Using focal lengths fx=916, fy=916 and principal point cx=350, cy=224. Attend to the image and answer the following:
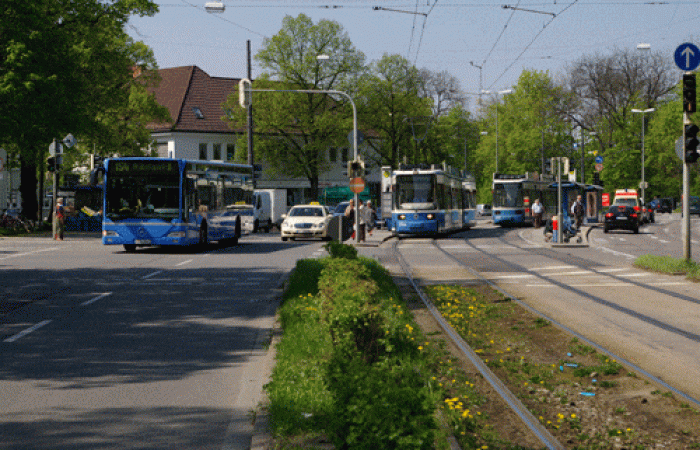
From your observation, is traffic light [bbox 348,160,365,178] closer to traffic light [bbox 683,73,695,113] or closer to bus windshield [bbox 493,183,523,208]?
traffic light [bbox 683,73,695,113]

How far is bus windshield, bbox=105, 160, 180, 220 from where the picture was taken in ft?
89.5

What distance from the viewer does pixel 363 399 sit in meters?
4.68

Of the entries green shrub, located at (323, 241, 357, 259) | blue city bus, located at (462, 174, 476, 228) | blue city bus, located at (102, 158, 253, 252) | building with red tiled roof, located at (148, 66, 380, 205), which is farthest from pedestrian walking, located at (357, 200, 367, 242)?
building with red tiled roof, located at (148, 66, 380, 205)

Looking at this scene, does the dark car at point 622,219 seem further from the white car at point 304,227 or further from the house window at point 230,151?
the house window at point 230,151

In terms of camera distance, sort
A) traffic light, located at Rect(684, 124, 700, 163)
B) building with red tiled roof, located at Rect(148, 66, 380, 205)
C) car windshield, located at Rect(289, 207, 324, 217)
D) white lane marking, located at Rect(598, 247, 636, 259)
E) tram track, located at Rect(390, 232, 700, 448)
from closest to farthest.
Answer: tram track, located at Rect(390, 232, 700, 448) < traffic light, located at Rect(684, 124, 700, 163) < white lane marking, located at Rect(598, 247, 636, 259) < car windshield, located at Rect(289, 207, 324, 217) < building with red tiled roof, located at Rect(148, 66, 380, 205)

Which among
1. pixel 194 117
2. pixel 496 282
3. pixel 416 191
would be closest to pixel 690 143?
pixel 496 282

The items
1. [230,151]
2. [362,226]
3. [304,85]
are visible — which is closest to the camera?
[362,226]

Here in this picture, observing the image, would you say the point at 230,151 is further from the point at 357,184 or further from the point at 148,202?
the point at 148,202

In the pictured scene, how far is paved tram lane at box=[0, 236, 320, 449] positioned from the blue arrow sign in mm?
9396

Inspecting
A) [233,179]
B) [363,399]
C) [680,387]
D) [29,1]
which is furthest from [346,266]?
[29,1]

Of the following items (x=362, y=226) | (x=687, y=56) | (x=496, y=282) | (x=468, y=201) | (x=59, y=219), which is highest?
(x=687, y=56)

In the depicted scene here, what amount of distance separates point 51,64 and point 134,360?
3079 centimetres

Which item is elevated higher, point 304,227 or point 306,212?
point 306,212

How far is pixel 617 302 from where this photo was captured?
48.4ft
